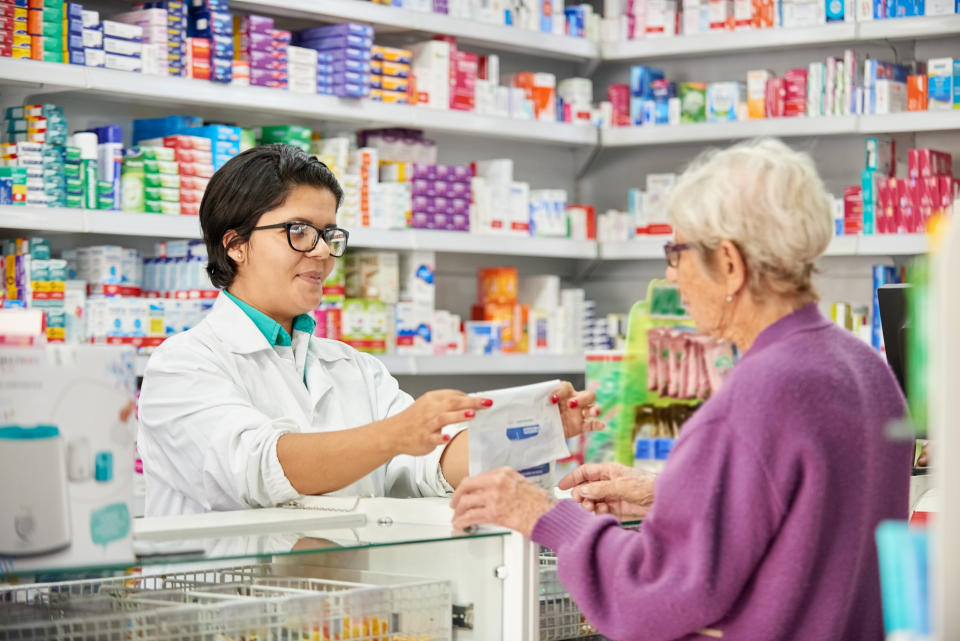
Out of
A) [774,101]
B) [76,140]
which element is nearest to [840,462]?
[76,140]

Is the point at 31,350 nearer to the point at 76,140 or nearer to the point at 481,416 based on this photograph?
the point at 481,416

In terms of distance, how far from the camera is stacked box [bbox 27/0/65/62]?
171 inches

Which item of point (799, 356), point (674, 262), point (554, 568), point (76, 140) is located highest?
point (76, 140)

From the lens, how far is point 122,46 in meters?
4.59

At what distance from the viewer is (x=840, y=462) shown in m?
1.62

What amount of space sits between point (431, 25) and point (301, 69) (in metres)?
0.74

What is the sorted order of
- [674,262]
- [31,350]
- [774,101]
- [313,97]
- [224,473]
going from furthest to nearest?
[774,101] < [313,97] < [224,473] < [674,262] < [31,350]

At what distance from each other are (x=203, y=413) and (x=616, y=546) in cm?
92

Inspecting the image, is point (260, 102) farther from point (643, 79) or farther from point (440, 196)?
point (643, 79)

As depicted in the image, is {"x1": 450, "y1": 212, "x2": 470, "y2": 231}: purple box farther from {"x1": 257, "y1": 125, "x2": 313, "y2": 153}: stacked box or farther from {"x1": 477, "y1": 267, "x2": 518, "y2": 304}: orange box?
{"x1": 257, "y1": 125, "x2": 313, "y2": 153}: stacked box

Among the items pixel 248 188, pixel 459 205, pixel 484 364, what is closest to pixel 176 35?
pixel 459 205

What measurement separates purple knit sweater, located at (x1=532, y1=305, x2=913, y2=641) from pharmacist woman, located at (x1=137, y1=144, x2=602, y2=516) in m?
0.47

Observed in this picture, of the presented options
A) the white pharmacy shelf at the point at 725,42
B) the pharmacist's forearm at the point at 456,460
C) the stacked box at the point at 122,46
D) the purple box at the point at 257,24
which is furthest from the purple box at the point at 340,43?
the pharmacist's forearm at the point at 456,460

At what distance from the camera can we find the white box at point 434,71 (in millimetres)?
5652
